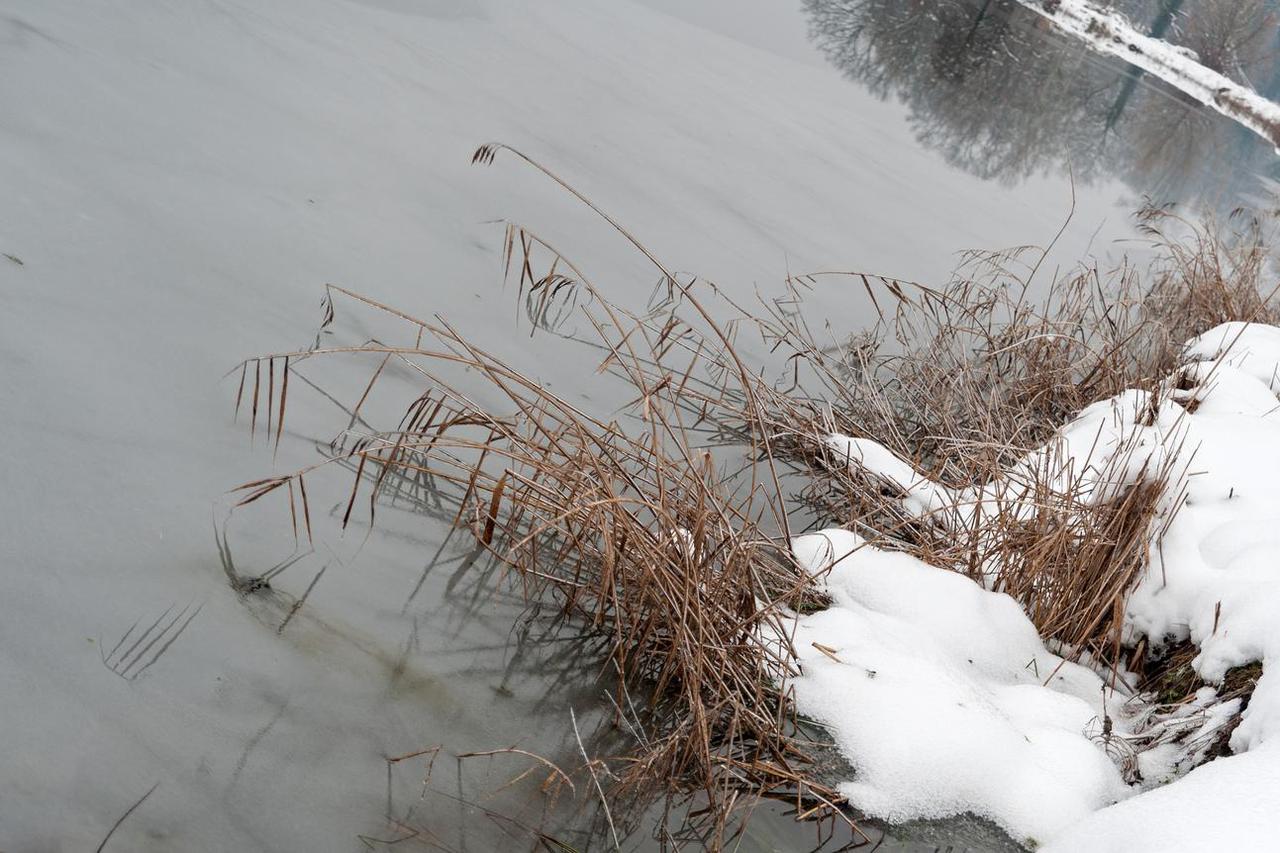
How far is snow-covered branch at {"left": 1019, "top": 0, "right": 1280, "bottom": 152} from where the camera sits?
20.5 meters

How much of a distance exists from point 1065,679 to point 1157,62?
81.4 ft

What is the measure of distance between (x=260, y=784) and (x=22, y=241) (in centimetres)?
201

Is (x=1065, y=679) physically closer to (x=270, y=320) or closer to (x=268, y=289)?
(x=270, y=320)

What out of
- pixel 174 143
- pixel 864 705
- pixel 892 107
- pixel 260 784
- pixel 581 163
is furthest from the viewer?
pixel 892 107

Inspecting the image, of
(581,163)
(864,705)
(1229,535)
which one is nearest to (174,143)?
(581,163)

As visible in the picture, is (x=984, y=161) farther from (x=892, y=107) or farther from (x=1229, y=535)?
(x=1229, y=535)

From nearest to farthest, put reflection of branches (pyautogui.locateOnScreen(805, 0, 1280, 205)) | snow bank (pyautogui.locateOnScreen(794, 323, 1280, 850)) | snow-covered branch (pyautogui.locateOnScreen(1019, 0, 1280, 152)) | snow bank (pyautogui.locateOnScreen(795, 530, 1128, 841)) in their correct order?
1. snow bank (pyautogui.locateOnScreen(794, 323, 1280, 850))
2. snow bank (pyautogui.locateOnScreen(795, 530, 1128, 841))
3. reflection of branches (pyautogui.locateOnScreen(805, 0, 1280, 205))
4. snow-covered branch (pyautogui.locateOnScreen(1019, 0, 1280, 152))

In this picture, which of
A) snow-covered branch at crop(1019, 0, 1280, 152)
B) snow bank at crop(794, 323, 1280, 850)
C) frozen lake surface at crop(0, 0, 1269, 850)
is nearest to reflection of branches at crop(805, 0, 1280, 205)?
snow-covered branch at crop(1019, 0, 1280, 152)

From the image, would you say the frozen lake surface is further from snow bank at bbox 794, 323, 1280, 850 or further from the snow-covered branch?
the snow-covered branch

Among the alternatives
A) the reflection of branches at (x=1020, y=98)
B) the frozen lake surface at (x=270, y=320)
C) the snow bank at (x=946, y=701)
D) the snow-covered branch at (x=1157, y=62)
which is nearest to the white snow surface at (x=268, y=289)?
the frozen lake surface at (x=270, y=320)

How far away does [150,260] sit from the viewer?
320cm

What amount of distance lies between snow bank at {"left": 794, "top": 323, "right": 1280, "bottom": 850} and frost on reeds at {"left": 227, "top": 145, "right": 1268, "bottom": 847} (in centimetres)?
8

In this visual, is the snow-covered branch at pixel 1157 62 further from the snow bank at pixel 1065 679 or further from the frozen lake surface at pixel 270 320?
the snow bank at pixel 1065 679

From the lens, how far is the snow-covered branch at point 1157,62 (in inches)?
806
